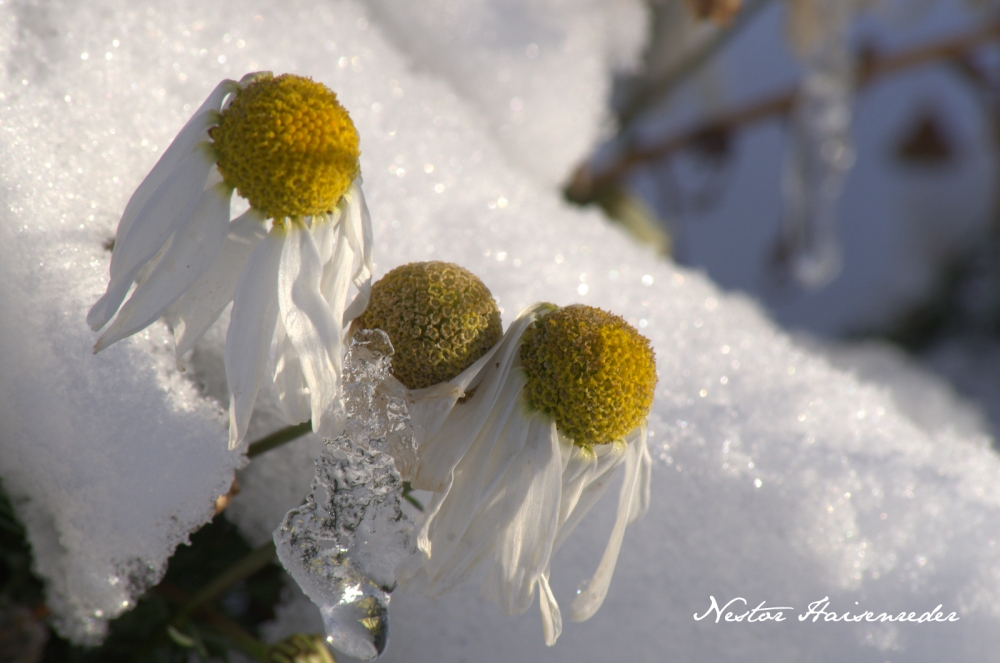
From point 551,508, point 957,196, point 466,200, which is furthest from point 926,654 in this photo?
point 957,196

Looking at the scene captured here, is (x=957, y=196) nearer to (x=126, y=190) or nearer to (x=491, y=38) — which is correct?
(x=491, y=38)

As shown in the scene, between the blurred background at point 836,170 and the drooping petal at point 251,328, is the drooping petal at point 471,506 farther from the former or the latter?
the blurred background at point 836,170

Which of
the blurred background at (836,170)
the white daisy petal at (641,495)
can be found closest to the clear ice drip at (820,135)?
the blurred background at (836,170)

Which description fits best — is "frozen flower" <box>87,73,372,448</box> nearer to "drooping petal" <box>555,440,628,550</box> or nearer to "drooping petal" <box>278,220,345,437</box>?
"drooping petal" <box>278,220,345,437</box>

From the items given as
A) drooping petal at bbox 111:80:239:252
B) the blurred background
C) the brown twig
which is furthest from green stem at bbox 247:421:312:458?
the brown twig

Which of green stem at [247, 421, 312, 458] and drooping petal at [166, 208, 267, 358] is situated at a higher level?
drooping petal at [166, 208, 267, 358]

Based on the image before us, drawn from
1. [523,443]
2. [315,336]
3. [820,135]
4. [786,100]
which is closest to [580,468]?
[523,443]

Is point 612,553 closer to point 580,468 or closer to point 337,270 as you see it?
point 580,468
